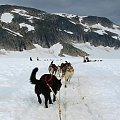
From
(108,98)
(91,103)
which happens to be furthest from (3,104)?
(108,98)

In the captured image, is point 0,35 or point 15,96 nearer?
point 15,96

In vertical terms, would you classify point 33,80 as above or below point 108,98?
above

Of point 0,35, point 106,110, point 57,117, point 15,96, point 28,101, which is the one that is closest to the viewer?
point 57,117

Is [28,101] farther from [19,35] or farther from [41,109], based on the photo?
[19,35]

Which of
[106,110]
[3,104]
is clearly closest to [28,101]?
[3,104]

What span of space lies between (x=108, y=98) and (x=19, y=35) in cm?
18570

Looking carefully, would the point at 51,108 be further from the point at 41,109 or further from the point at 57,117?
the point at 57,117

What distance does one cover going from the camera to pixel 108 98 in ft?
39.7

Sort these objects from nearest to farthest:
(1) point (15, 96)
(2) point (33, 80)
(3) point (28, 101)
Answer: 1. (2) point (33, 80)
2. (3) point (28, 101)
3. (1) point (15, 96)

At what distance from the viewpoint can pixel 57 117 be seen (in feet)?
30.2

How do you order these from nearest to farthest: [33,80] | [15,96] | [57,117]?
[57,117], [33,80], [15,96]

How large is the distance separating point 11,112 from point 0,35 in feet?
591

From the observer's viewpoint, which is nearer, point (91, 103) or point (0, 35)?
point (91, 103)

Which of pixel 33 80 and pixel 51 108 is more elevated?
pixel 33 80
